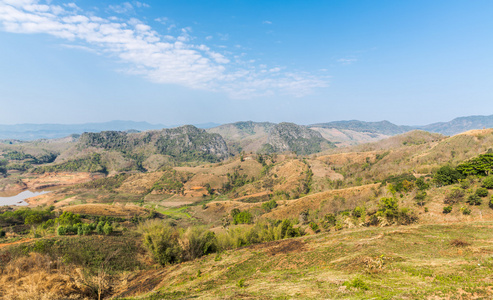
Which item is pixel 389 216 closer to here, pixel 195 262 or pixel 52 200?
pixel 195 262

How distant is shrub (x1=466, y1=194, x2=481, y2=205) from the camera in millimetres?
39603

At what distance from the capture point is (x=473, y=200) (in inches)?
1582

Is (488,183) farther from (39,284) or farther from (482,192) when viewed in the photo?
(39,284)

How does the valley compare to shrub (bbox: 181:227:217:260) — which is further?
shrub (bbox: 181:227:217:260)

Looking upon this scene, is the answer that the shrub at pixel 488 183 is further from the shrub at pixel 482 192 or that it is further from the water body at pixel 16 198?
the water body at pixel 16 198

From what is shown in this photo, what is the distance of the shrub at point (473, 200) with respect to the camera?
3960cm

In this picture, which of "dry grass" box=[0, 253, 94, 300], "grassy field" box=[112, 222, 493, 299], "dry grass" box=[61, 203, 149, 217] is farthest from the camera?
"dry grass" box=[61, 203, 149, 217]

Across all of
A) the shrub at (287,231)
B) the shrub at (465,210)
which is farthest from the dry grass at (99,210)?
the shrub at (465,210)

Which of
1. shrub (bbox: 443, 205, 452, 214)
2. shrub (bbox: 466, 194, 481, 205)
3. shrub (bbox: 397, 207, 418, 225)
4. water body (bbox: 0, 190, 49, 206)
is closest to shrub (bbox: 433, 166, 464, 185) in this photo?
shrub (bbox: 466, 194, 481, 205)

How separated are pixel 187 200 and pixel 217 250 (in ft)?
424

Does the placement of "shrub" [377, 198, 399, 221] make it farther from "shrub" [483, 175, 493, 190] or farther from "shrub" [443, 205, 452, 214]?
"shrub" [483, 175, 493, 190]

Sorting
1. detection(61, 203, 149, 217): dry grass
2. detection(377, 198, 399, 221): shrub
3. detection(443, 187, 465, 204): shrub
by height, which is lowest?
detection(61, 203, 149, 217): dry grass

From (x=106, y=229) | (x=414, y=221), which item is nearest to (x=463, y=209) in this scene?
(x=414, y=221)

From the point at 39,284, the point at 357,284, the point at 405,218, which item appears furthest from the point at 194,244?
the point at 405,218
